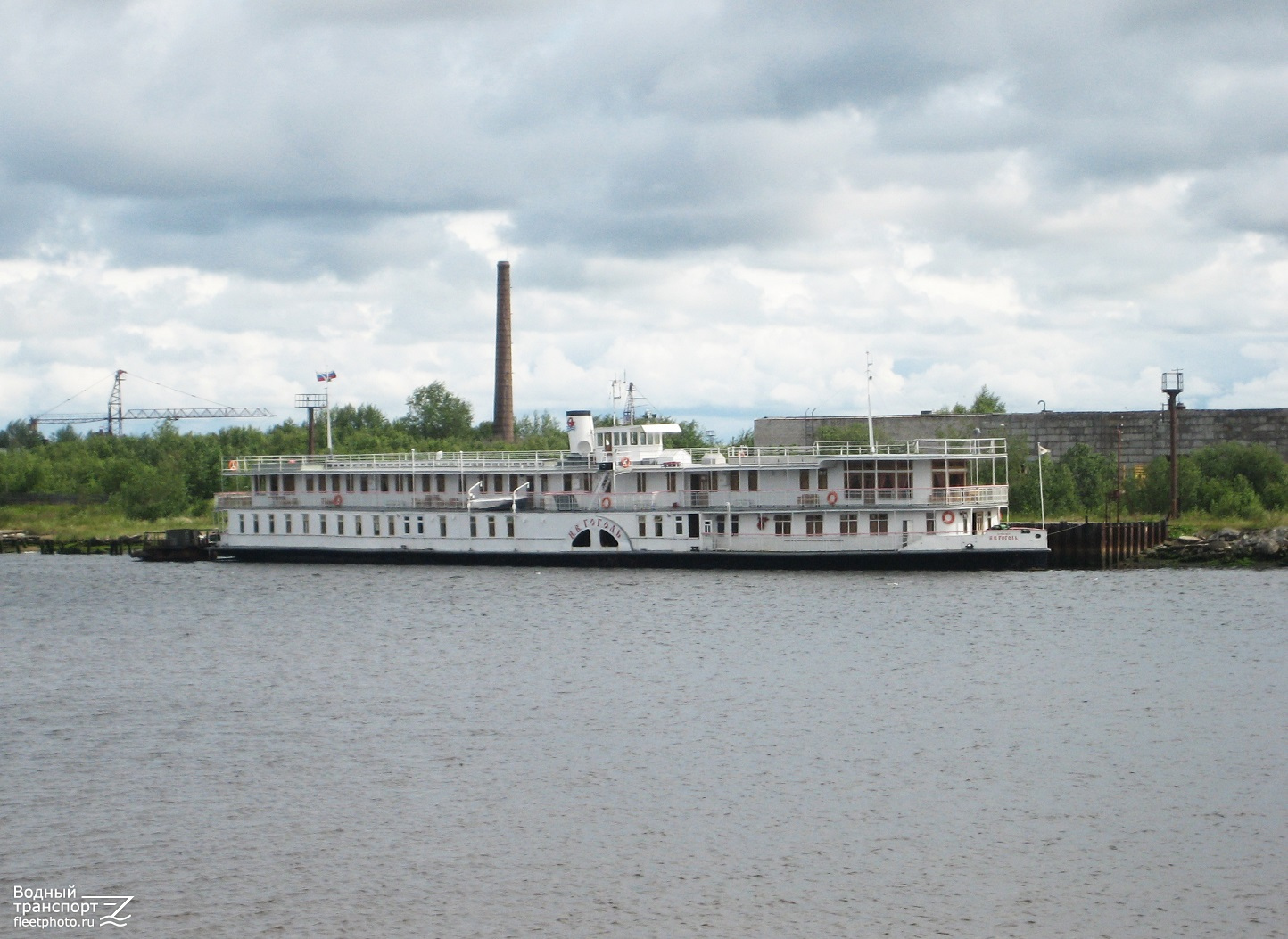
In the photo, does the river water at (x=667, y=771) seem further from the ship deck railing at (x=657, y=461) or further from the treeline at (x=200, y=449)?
the treeline at (x=200, y=449)

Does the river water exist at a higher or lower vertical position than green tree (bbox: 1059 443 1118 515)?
lower

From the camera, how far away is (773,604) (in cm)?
5122

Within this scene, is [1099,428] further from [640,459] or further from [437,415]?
[437,415]

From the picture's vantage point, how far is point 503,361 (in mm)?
103750

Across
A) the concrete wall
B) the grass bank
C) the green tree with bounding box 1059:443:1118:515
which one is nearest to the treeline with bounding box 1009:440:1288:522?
the green tree with bounding box 1059:443:1118:515

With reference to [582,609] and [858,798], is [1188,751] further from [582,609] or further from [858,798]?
[582,609]

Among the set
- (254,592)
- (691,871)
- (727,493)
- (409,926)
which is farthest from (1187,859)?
(254,592)

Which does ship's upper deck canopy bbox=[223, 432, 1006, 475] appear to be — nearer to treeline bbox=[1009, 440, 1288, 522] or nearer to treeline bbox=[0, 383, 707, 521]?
treeline bbox=[1009, 440, 1288, 522]

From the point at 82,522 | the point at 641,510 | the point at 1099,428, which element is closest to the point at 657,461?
the point at 641,510

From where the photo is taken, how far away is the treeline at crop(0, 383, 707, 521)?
344 ft

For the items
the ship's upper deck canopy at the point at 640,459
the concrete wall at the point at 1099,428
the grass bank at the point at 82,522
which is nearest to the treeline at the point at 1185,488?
the concrete wall at the point at 1099,428

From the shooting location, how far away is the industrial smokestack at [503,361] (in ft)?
340

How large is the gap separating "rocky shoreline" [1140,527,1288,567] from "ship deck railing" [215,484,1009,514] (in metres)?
9.06

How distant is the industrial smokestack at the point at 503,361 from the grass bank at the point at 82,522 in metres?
20.9
